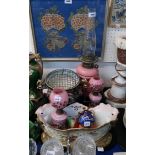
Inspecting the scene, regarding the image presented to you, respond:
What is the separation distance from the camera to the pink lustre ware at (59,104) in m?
0.86

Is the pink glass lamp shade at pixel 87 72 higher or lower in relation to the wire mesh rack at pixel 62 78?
higher

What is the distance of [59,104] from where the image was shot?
2.87 ft

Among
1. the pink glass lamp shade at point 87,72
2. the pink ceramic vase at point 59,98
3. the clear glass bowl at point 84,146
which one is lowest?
the clear glass bowl at point 84,146

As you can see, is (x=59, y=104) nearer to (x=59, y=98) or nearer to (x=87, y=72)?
(x=59, y=98)

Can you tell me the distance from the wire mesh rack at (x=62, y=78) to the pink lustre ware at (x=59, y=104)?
20 centimetres

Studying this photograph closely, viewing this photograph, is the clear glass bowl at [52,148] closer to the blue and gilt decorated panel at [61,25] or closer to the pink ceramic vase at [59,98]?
the pink ceramic vase at [59,98]

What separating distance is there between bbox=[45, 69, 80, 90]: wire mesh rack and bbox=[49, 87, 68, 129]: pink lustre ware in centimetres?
20

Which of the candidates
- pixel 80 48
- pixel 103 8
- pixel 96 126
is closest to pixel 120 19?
pixel 103 8

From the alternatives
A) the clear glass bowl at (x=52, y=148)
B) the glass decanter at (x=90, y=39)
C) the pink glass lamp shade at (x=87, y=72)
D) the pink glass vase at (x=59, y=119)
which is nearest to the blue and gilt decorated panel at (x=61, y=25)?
the glass decanter at (x=90, y=39)

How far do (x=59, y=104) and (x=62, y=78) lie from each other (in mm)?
306

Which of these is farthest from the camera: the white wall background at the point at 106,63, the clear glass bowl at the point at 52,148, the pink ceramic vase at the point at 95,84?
the white wall background at the point at 106,63

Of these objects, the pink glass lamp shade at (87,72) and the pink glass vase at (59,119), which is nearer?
the pink glass vase at (59,119)

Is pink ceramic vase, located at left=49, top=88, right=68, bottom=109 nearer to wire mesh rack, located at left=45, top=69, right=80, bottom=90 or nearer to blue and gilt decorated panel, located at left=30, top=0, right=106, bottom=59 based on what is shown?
wire mesh rack, located at left=45, top=69, right=80, bottom=90

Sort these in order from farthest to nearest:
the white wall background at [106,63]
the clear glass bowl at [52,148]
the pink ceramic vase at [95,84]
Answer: the white wall background at [106,63] < the pink ceramic vase at [95,84] < the clear glass bowl at [52,148]
